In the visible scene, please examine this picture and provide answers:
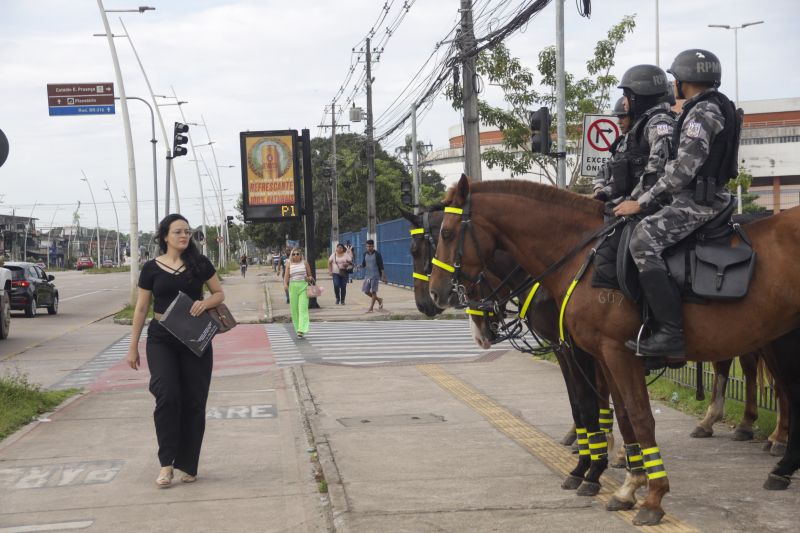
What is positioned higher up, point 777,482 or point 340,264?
point 340,264

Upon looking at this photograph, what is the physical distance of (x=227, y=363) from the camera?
16.5 m

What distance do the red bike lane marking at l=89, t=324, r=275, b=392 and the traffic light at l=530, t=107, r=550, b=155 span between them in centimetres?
553

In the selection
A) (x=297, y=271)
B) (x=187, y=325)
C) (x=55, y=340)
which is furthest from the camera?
(x=55, y=340)

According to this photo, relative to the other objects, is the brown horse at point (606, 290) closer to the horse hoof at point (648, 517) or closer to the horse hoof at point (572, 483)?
the horse hoof at point (648, 517)

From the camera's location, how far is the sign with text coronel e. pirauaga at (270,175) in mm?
29969

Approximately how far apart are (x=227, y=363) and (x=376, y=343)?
348 centimetres

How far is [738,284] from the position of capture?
5.81m

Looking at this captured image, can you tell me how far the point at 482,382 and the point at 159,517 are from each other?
659 centimetres

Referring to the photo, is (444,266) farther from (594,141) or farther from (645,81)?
(594,141)

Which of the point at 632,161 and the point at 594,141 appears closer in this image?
the point at 632,161

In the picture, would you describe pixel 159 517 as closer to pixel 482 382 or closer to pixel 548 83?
pixel 482 382

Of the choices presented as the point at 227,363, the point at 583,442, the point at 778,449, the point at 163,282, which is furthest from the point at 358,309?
the point at 583,442

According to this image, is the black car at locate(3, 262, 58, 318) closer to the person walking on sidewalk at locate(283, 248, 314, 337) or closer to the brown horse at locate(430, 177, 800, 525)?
the person walking on sidewalk at locate(283, 248, 314, 337)

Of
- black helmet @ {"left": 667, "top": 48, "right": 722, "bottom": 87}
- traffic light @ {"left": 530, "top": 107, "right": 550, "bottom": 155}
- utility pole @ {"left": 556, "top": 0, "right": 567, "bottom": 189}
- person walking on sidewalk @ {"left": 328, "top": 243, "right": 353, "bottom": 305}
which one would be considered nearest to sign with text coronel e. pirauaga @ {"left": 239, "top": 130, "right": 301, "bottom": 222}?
person walking on sidewalk @ {"left": 328, "top": 243, "right": 353, "bottom": 305}
